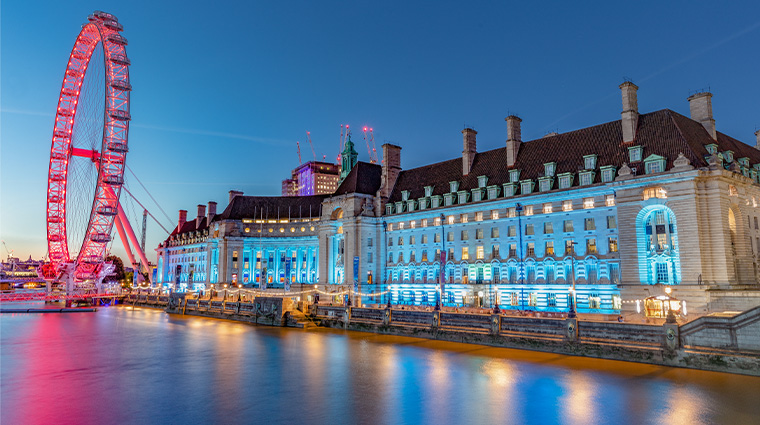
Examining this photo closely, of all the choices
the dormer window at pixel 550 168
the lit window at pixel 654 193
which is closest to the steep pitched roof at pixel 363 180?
the dormer window at pixel 550 168

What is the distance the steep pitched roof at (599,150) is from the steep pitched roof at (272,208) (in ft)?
171

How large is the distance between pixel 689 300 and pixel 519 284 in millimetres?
21535

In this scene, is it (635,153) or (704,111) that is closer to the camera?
(635,153)

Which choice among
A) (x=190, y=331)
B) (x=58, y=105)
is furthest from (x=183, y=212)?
(x=190, y=331)

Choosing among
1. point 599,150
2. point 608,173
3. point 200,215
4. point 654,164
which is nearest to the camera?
point 654,164

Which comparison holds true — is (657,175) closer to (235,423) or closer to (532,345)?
(532,345)

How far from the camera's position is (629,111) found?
64188 millimetres

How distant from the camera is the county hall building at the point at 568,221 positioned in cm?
5466

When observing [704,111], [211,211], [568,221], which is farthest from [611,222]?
[211,211]

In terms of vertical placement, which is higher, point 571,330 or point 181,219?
point 181,219

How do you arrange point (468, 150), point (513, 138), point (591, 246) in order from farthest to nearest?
1. point (468, 150)
2. point (513, 138)
3. point (591, 246)

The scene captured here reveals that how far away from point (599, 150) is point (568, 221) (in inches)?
402

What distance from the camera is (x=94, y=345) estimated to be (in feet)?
149

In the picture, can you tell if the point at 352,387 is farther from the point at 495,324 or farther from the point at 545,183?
the point at 545,183
